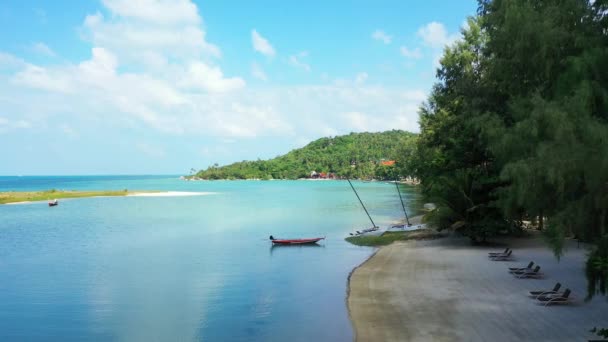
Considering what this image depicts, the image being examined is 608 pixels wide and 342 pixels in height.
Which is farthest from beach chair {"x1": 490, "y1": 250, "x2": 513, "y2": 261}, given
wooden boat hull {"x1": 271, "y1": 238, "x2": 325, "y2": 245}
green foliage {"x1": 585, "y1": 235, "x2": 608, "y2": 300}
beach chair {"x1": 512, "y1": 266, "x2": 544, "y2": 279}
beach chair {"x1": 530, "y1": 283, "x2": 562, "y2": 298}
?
wooden boat hull {"x1": 271, "y1": 238, "x2": 325, "y2": 245}

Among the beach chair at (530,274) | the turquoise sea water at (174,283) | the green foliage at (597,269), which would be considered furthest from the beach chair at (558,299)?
the turquoise sea water at (174,283)

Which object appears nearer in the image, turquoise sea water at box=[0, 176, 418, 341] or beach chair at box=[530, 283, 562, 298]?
beach chair at box=[530, 283, 562, 298]

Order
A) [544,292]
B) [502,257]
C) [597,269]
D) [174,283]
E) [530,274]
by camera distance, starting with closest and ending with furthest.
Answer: [597,269] → [544,292] → [530,274] → [502,257] → [174,283]

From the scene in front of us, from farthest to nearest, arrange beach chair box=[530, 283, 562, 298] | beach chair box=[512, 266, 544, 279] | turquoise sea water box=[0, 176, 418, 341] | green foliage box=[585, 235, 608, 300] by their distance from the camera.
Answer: beach chair box=[512, 266, 544, 279] → turquoise sea water box=[0, 176, 418, 341] → beach chair box=[530, 283, 562, 298] → green foliage box=[585, 235, 608, 300]

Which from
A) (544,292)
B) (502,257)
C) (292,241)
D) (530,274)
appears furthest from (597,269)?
(292,241)

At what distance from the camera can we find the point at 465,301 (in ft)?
47.3

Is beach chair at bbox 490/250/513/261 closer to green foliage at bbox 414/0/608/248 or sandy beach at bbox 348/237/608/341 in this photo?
sandy beach at bbox 348/237/608/341

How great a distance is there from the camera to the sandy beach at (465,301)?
11797 mm

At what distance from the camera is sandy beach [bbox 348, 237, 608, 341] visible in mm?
11797

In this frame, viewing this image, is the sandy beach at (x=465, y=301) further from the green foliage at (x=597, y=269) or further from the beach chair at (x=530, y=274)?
the green foliage at (x=597, y=269)

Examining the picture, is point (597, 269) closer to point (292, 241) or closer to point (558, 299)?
point (558, 299)

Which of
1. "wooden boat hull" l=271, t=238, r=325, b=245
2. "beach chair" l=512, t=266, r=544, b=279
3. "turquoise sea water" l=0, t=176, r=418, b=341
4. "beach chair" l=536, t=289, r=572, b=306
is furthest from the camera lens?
"wooden boat hull" l=271, t=238, r=325, b=245

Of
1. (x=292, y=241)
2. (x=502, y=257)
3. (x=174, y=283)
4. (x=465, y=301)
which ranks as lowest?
(x=174, y=283)

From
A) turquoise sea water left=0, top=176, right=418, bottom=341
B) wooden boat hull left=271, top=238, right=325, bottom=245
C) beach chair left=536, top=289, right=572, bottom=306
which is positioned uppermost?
beach chair left=536, top=289, right=572, bottom=306
